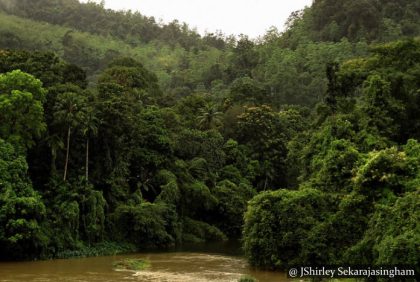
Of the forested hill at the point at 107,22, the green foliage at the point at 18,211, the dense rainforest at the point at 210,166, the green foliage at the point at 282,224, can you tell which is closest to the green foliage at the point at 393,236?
the dense rainforest at the point at 210,166

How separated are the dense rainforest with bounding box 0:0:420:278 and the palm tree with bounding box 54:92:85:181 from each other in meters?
0.09

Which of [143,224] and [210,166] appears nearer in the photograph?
[143,224]

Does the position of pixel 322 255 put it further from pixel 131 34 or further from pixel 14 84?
pixel 131 34

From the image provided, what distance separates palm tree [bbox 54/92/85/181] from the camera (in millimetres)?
37438

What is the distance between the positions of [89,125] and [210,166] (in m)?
16.6

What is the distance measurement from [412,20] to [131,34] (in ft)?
221

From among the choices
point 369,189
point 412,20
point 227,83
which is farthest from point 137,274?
point 412,20

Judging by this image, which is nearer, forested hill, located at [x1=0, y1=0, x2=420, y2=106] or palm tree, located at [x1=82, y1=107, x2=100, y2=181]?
palm tree, located at [x1=82, y1=107, x2=100, y2=181]

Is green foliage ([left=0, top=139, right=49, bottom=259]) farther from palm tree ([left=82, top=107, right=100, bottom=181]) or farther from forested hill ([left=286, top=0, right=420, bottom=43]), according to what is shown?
forested hill ([left=286, top=0, right=420, bottom=43])

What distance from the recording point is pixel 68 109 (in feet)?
125

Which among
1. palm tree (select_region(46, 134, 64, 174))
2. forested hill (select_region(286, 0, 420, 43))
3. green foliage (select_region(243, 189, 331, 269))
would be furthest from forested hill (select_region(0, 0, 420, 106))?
green foliage (select_region(243, 189, 331, 269))

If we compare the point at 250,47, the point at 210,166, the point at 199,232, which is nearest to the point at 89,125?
the point at 199,232

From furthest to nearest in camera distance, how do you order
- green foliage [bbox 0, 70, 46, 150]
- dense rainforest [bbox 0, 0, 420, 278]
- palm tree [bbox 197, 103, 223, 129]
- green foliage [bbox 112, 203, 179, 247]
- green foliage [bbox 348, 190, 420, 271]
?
palm tree [bbox 197, 103, 223, 129], green foliage [bbox 112, 203, 179, 247], green foliage [bbox 0, 70, 46, 150], dense rainforest [bbox 0, 0, 420, 278], green foliage [bbox 348, 190, 420, 271]

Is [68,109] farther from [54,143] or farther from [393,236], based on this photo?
[393,236]
